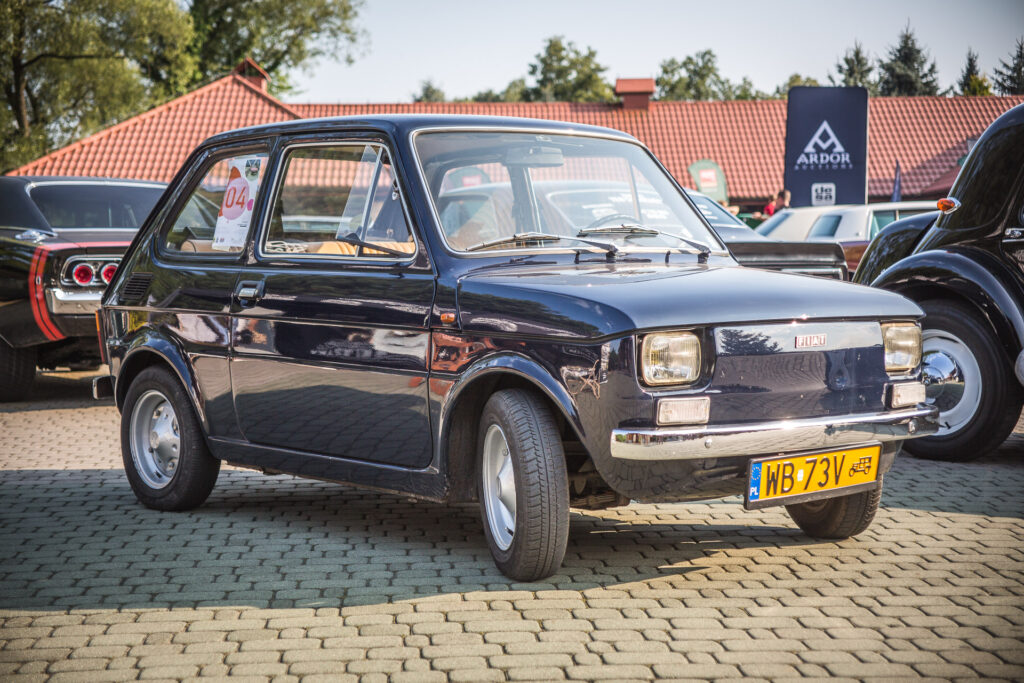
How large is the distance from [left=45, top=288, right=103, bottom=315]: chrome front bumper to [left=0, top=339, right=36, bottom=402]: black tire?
2.99 feet

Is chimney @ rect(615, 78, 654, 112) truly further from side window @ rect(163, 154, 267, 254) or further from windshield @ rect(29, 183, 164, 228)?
side window @ rect(163, 154, 267, 254)

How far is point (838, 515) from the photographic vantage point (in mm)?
5156

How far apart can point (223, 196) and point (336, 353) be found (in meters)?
1.43

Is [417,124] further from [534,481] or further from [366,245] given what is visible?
[534,481]

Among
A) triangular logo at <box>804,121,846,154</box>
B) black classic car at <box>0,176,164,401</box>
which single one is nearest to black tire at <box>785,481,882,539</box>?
black classic car at <box>0,176,164,401</box>

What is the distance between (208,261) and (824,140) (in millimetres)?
13620

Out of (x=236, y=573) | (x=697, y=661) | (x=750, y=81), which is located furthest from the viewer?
(x=750, y=81)

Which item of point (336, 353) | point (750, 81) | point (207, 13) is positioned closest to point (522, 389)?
point (336, 353)

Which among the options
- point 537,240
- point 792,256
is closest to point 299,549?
point 537,240

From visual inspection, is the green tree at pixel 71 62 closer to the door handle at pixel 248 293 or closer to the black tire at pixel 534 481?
the door handle at pixel 248 293

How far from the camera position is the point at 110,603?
4.55 meters

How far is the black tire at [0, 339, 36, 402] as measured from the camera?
10391 mm

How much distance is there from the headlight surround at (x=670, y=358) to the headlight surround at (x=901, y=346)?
36.2 inches

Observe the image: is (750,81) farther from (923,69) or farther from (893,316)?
(893,316)
